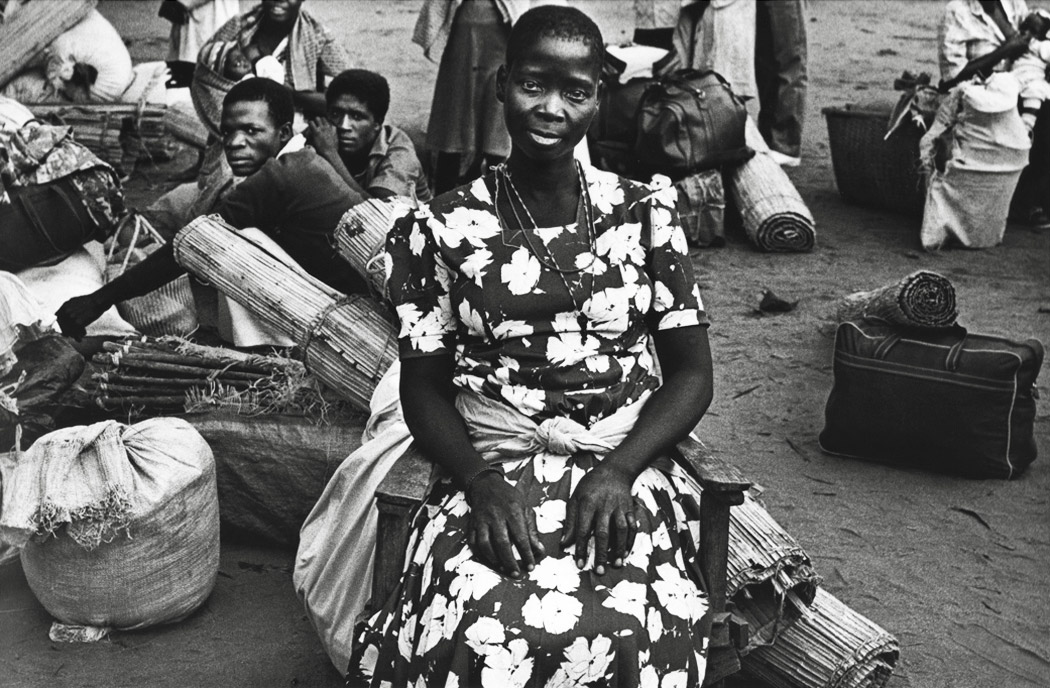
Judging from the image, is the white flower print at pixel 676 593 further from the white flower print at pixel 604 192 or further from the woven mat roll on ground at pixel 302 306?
the woven mat roll on ground at pixel 302 306

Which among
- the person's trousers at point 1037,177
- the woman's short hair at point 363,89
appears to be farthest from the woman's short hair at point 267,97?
the person's trousers at point 1037,177

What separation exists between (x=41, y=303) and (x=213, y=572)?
1.43 m

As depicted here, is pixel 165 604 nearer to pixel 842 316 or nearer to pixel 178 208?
pixel 178 208

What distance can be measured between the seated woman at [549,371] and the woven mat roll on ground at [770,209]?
13.0 feet

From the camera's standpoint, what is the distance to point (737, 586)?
3199mm

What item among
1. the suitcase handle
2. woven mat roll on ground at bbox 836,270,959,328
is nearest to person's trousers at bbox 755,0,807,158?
woven mat roll on ground at bbox 836,270,959,328

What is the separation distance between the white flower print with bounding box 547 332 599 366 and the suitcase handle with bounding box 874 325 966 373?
2.02m

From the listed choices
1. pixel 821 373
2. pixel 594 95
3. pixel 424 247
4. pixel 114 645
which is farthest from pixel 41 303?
pixel 821 373

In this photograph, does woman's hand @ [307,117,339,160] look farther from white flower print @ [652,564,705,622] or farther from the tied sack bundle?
white flower print @ [652,564,705,622]

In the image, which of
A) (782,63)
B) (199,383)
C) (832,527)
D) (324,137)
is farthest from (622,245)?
(782,63)

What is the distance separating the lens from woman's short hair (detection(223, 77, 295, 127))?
5.17 meters

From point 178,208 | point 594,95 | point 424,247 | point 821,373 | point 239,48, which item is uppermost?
point 594,95

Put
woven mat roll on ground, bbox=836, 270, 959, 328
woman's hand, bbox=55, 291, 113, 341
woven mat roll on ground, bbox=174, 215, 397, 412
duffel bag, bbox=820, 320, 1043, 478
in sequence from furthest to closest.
→ woven mat roll on ground, bbox=836, 270, 959, 328 → duffel bag, bbox=820, 320, 1043, 478 → woman's hand, bbox=55, 291, 113, 341 → woven mat roll on ground, bbox=174, 215, 397, 412

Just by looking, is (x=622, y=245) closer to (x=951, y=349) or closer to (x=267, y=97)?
(x=951, y=349)
